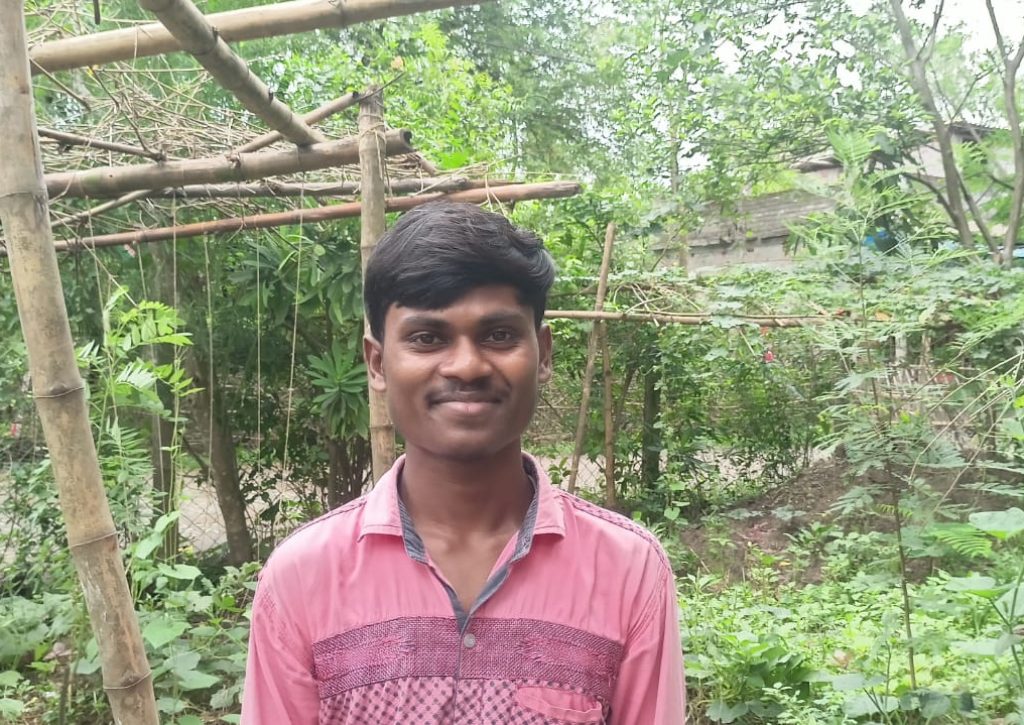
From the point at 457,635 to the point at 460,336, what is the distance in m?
0.39

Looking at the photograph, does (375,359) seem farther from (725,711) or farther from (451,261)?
(725,711)

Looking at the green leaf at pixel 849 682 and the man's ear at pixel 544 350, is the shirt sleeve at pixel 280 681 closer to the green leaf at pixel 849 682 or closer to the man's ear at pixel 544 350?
the man's ear at pixel 544 350

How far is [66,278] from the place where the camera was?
4457 mm

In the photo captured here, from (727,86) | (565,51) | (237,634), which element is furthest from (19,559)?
(565,51)

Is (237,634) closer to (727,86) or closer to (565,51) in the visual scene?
(727,86)

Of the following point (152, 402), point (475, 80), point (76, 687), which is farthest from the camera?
point (475, 80)

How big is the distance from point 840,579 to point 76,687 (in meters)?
3.65

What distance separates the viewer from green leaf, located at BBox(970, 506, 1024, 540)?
1.92 meters

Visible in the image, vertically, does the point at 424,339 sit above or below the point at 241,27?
below

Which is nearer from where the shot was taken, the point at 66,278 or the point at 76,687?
the point at 76,687

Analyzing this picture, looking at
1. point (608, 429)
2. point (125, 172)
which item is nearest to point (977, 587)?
point (125, 172)

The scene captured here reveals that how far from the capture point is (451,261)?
3.32 ft

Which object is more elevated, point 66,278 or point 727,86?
point 727,86

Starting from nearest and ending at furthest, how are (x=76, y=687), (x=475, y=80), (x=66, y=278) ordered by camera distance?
(x=76, y=687), (x=66, y=278), (x=475, y=80)
